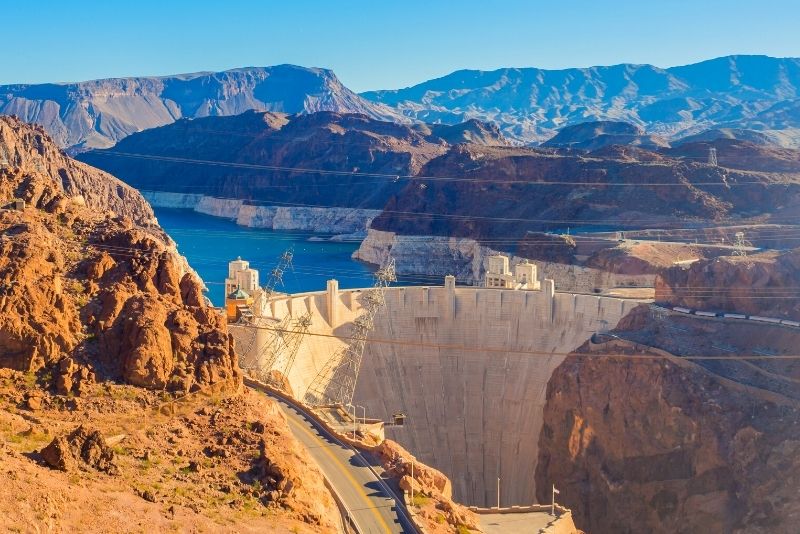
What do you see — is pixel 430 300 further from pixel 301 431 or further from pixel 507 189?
pixel 507 189

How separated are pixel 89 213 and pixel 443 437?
2971 cm

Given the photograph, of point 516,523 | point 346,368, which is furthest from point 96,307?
point 346,368

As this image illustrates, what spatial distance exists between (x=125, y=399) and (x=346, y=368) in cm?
3205

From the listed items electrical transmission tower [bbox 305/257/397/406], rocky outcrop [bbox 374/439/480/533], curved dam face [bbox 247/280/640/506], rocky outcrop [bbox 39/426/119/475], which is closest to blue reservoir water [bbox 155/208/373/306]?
curved dam face [bbox 247/280/640/506]

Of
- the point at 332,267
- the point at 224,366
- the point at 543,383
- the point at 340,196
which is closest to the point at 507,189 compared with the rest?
the point at 332,267

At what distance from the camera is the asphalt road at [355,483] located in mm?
29688

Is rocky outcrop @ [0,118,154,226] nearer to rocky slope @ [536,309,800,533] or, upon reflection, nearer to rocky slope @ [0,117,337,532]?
rocky slope @ [536,309,800,533]

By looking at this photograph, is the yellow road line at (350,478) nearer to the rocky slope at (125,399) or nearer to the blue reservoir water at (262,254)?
the rocky slope at (125,399)

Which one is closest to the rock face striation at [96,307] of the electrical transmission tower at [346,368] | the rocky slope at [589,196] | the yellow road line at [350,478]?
the yellow road line at [350,478]

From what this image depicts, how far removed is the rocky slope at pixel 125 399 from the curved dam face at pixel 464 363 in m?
24.7

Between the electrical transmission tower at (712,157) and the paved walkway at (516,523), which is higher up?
the electrical transmission tower at (712,157)

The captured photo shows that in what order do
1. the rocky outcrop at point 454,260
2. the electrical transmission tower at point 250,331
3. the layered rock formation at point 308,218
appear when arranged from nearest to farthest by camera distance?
the electrical transmission tower at point 250,331 < the rocky outcrop at point 454,260 < the layered rock formation at point 308,218

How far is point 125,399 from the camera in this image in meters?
26.0

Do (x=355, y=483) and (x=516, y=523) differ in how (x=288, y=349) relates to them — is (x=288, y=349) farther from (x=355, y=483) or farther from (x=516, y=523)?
(x=355, y=483)
